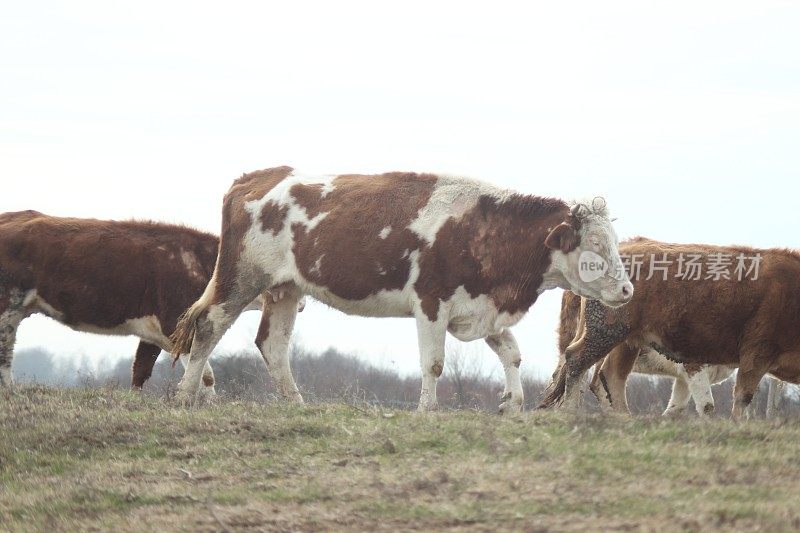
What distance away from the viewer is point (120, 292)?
19156 mm

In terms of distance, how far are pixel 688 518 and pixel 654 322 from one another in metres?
8.00

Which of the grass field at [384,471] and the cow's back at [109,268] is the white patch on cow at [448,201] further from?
the cow's back at [109,268]

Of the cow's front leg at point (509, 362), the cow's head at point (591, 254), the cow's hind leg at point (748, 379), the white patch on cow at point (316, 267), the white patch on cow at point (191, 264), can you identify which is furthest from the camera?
the white patch on cow at point (191, 264)

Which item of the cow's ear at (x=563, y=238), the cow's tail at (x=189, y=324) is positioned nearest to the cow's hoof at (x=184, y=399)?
the cow's tail at (x=189, y=324)

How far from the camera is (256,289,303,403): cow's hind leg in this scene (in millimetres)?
16953

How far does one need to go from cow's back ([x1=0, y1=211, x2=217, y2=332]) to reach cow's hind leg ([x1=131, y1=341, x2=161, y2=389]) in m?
1.22

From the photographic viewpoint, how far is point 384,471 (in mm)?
10828

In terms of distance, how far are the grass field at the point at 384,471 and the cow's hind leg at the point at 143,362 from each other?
6.14 metres

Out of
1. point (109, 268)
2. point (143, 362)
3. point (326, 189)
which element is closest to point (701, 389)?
point (326, 189)

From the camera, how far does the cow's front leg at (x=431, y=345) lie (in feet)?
50.8

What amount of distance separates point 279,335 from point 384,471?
653 cm

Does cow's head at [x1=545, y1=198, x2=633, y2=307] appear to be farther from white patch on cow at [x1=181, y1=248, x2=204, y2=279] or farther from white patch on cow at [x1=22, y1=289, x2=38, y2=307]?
white patch on cow at [x1=22, y1=289, x2=38, y2=307]

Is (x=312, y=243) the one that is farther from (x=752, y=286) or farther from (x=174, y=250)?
(x=752, y=286)

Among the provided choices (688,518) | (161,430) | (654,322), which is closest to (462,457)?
(688,518)
